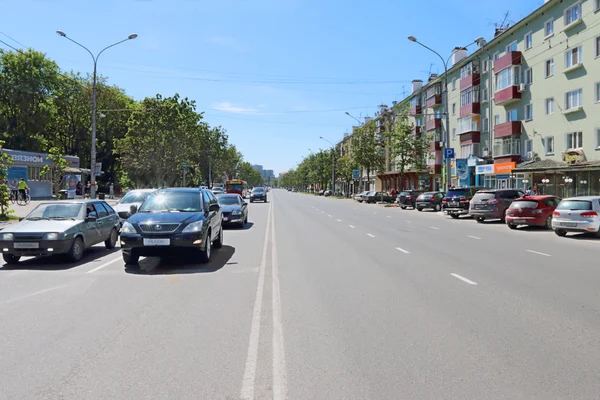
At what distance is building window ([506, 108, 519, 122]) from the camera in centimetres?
3800

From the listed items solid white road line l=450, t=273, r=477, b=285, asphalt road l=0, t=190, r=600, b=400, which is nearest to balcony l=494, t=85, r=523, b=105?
asphalt road l=0, t=190, r=600, b=400

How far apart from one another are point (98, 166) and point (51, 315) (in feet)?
75.7

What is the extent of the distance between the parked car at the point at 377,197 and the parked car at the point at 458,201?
26513mm

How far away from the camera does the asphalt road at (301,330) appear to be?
12.9 ft

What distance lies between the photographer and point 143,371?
165 inches

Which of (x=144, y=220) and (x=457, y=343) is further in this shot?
(x=144, y=220)

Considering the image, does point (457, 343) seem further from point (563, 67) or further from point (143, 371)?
point (563, 67)

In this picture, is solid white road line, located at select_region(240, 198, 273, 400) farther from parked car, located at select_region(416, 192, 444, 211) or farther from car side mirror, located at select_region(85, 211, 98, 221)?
parked car, located at select_region(416, 192, 444, 211)

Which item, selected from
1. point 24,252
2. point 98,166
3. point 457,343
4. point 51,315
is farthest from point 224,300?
point 98,166

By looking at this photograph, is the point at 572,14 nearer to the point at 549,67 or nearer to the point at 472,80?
the point at 549,67

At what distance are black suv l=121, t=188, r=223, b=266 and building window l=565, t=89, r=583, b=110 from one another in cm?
2823

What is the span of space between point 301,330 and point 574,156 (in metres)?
29.9

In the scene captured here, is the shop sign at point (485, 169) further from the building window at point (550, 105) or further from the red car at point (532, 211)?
the red car at point (532, 211)

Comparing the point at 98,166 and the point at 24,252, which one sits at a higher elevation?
the point at 98,166
